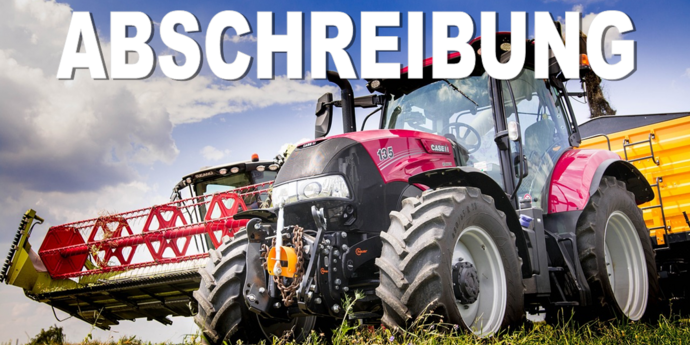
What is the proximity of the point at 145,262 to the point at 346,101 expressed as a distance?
12.6ft

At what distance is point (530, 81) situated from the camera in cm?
559

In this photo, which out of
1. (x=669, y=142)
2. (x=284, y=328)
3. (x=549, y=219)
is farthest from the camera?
(x=669, y=142)

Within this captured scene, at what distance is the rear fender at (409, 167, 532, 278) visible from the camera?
4.05m

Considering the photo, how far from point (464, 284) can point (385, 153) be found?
1124 mm

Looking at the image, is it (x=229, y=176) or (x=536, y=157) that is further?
(x=229, y=176)

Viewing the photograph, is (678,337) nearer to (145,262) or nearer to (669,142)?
(669,142)

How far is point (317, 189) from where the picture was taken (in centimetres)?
406

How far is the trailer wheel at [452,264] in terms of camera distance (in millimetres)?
3363

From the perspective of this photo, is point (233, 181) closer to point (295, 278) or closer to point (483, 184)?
point (483, 184)

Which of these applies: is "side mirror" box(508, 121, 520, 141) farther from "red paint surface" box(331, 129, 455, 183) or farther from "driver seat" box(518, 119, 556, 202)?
"red paint surface" box(331, 129, 455, 183)

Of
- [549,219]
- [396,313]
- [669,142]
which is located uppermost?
[669,142]

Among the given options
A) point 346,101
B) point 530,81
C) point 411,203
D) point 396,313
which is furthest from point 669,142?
point 396,313

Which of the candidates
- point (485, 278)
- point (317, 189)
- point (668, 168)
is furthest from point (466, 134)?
point (668, 168)

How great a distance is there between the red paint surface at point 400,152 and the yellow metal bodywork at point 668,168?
11.7 feet
